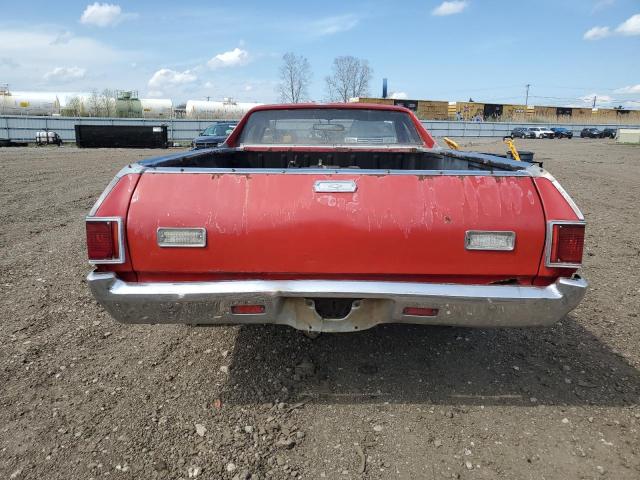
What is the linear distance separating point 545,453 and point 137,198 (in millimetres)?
2330

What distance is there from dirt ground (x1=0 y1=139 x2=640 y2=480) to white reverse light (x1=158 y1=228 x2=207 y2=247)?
97 centimetres

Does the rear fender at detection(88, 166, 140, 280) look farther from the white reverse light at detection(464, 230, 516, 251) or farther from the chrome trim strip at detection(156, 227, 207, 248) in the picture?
the white reverse light at detection(464, 230, 516, 251)

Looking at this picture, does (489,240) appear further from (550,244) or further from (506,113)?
(506,113)

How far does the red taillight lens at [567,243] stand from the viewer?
7.27 feet

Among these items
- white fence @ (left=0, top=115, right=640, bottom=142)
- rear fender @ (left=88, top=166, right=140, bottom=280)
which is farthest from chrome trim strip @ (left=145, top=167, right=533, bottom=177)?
white fence @ (left=0, top=115, right=640, bottom=142)

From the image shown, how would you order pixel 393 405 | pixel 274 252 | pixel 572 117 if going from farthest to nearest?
pixel 572 117 → pixel 393 405 → pixel 274 252

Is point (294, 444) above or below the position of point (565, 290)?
below

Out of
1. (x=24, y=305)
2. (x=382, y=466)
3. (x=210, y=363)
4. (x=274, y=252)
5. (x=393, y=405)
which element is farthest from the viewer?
(x=24, y=305)

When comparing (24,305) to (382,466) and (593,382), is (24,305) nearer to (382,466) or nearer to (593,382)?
(382,466)

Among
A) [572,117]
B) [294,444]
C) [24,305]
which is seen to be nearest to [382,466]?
[294,444]

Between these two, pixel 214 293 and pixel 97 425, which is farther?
pixel 97 425

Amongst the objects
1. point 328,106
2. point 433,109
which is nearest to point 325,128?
point 328,106

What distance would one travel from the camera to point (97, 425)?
2.42m

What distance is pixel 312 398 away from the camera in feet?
8.80
